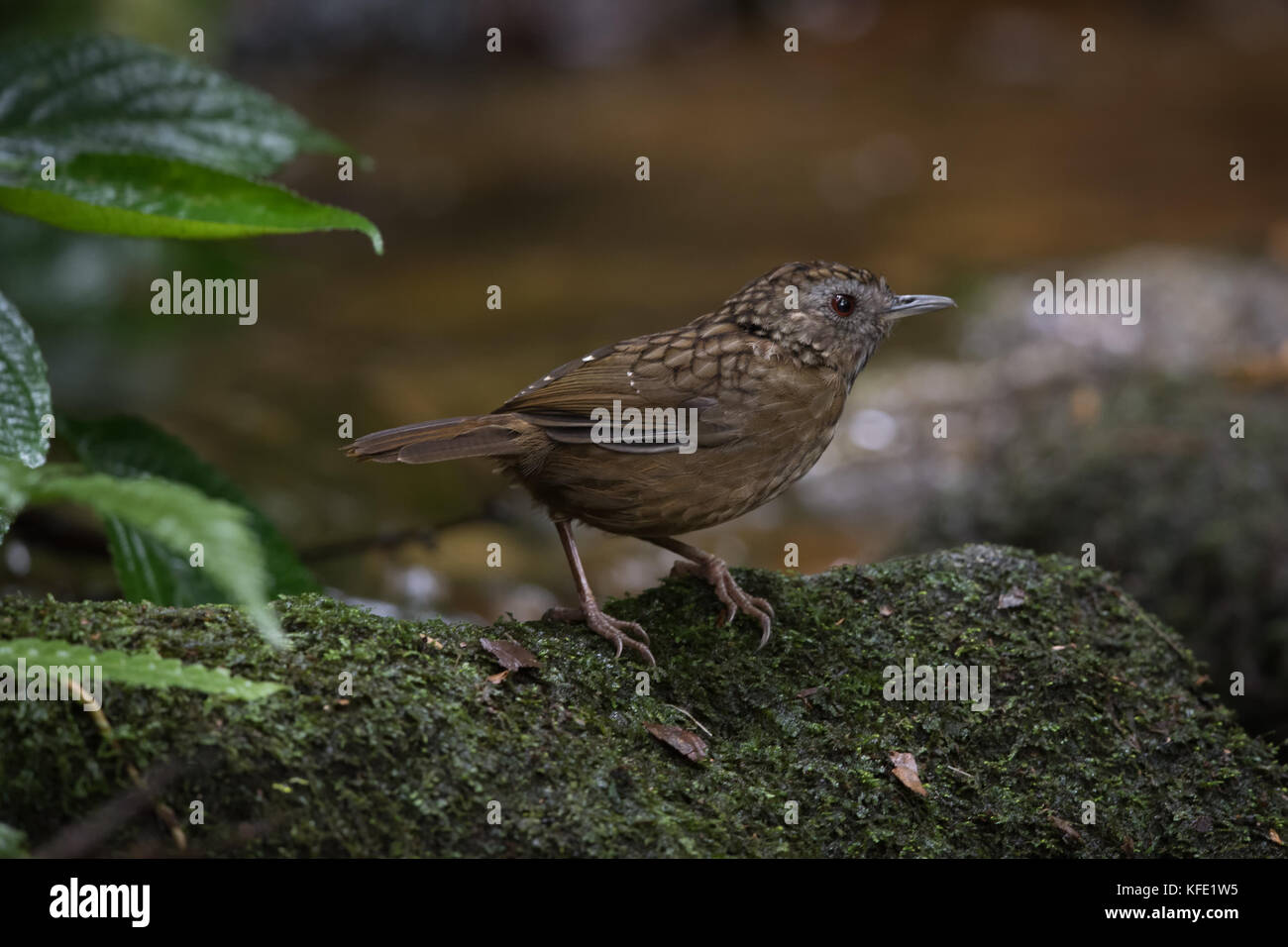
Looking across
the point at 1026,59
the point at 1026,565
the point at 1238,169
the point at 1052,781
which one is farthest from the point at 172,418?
the point at 1026,59

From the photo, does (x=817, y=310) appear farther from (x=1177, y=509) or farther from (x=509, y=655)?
(x=1177, y=509)

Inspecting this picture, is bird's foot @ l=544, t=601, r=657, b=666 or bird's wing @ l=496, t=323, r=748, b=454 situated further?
bird's wing @ l=496, t=323, r=748, b=454

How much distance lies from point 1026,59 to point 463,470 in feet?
51.0

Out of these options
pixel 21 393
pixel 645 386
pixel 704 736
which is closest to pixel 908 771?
pixel 704 736

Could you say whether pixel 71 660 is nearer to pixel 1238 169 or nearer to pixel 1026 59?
pixel 1238 169

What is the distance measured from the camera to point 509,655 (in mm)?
2869

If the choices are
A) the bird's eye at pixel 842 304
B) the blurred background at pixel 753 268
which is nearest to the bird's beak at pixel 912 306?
the bird's eye at pixel 842 304

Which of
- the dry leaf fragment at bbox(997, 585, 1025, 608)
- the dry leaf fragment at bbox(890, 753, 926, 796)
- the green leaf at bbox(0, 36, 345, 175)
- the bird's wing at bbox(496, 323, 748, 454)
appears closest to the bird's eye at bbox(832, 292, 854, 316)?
the bird's wing at bbox(496, 323, 748, 454)

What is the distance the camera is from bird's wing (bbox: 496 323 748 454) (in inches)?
133

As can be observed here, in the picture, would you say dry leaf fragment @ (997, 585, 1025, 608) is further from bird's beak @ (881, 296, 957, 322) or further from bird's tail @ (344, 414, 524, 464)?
bird's tail @ (344, 414, 524, 464)

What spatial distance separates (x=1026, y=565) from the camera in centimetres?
367

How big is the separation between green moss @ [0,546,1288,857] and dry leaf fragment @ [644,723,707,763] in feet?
0.06

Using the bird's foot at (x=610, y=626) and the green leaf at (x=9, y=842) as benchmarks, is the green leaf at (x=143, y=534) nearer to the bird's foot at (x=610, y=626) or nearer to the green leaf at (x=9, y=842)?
the bird's foot at (x=610, y=626)
